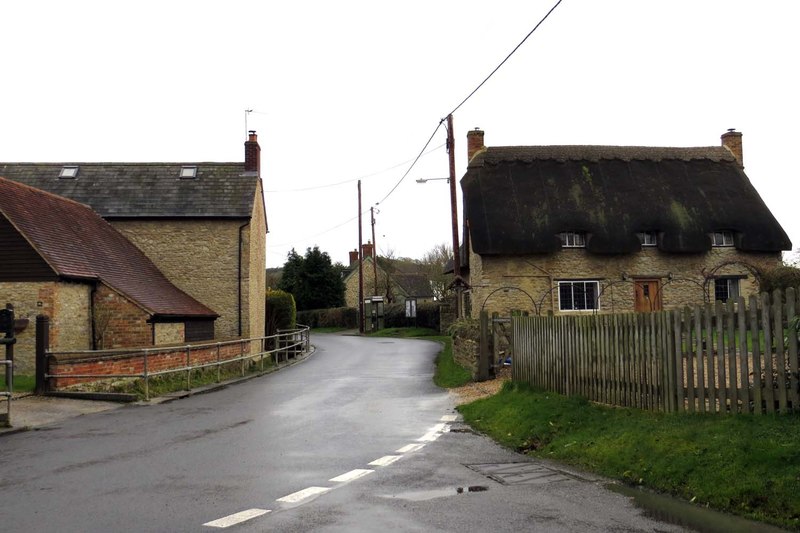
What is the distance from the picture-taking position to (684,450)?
725cm

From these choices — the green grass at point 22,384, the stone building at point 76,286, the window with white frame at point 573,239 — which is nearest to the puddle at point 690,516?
the green grass at point 22,384

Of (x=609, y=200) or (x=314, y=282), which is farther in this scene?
(x=314, y=282)

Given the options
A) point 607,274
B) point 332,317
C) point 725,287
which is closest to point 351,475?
point 607,274

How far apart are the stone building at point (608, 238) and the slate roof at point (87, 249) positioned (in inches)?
499

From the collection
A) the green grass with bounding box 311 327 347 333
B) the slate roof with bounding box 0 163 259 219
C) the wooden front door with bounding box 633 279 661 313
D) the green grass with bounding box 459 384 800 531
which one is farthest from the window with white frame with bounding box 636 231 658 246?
the green grass with bounding box 311 327 347 333

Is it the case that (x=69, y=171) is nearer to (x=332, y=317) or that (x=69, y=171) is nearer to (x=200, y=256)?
(x=200, y=256)

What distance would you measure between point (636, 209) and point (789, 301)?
2586cm

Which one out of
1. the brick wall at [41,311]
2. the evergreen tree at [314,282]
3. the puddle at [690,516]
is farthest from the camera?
the evergreen tree at [314,282]

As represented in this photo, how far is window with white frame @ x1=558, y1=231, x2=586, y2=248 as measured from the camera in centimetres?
3197

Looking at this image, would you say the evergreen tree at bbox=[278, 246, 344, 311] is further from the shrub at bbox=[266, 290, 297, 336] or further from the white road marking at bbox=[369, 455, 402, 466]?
the white road marking at bbox=[369, 455, 402, 466]

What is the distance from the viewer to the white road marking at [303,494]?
6.66 metres

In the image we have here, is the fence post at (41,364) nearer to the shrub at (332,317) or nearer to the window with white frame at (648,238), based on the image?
the window with white frame at (648,238)

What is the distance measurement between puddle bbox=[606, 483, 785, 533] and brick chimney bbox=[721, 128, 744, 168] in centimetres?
3440

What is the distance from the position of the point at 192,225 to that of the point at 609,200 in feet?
61.0
